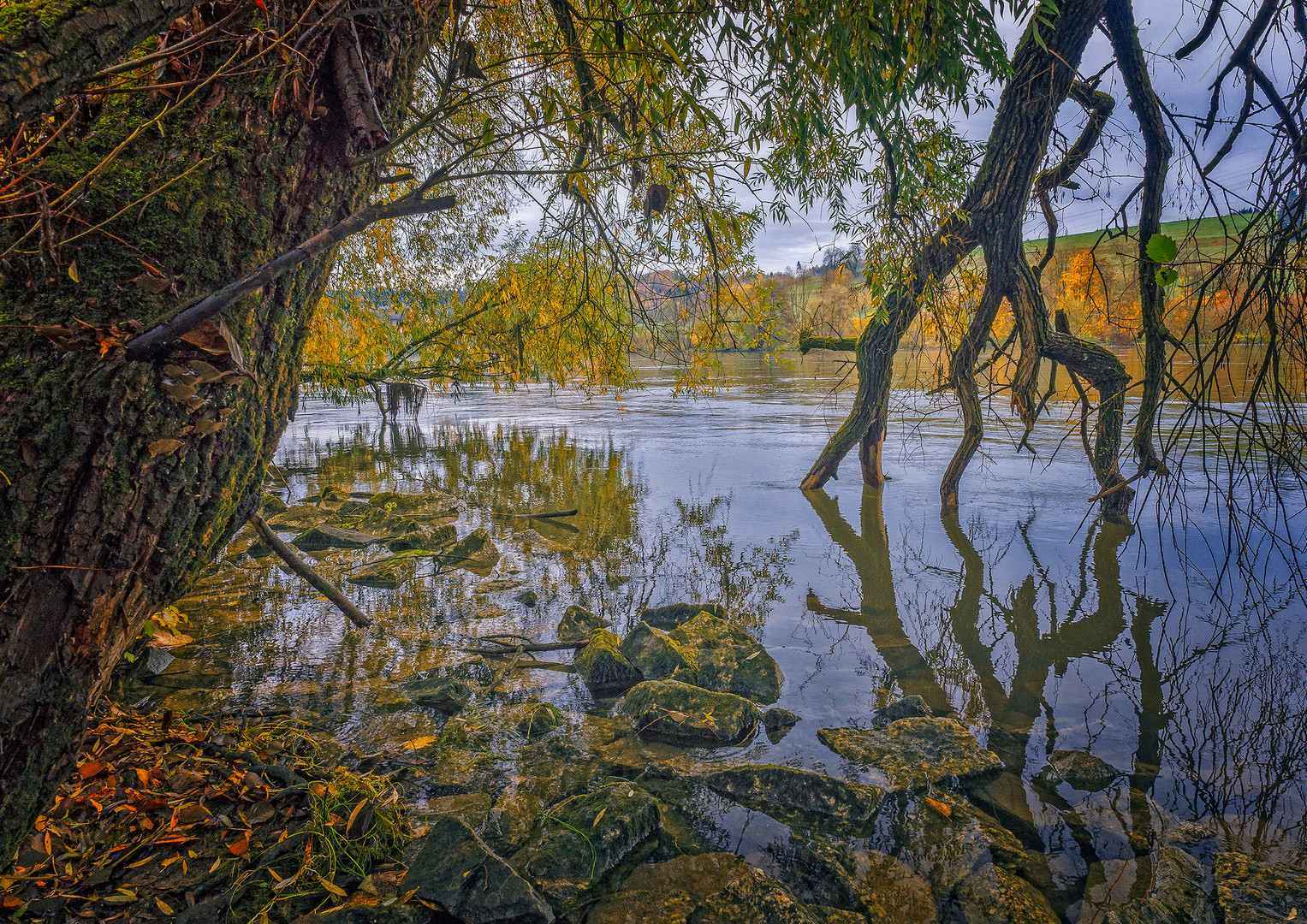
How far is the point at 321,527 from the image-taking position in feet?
24.6

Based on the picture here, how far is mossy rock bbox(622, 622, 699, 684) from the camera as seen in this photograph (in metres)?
4.21

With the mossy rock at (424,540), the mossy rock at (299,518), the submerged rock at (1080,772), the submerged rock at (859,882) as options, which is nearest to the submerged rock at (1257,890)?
the submerged rock at (1080,772)

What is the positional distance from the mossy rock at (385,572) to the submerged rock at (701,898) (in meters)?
4.26

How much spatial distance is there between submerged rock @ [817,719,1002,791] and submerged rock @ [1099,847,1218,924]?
814mm

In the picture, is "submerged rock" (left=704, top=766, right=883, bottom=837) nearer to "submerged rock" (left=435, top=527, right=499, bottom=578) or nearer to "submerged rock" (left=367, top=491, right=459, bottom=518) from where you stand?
"submerged rock" (left=435, top=527, right=499, bottom=578)

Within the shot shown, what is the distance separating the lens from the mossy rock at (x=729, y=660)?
4109 millimetres

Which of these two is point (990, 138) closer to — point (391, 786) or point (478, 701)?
point (478, 701)

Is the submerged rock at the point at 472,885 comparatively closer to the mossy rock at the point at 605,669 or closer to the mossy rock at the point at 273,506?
the mossy rock at the point at 605,669

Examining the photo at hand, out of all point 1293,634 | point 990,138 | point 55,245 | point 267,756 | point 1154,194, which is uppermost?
point 990,138

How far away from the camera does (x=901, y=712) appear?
3830 mm

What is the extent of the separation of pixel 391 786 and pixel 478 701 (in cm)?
106

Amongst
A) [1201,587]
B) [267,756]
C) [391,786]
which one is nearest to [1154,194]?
[1201,587]

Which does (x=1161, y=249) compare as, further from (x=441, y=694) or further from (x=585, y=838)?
(x=441, y=694)

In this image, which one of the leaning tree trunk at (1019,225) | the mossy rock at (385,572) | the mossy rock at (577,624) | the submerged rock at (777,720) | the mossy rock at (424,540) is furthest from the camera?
the mossy rock at (424,540)
